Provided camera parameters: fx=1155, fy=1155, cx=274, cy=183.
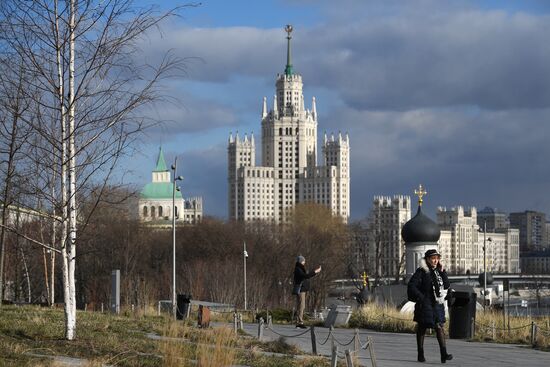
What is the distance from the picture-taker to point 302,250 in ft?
382

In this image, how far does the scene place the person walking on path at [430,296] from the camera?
18.2m

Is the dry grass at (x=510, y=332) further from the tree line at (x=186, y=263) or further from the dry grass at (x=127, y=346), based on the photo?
the tree line at (x=186, y=263)

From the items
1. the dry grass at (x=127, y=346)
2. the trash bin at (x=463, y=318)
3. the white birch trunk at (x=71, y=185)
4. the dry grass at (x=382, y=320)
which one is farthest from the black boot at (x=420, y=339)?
A: the dry grass at (x=382, y=320)

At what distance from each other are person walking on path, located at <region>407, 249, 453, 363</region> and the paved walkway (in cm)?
72

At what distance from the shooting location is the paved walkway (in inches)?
753

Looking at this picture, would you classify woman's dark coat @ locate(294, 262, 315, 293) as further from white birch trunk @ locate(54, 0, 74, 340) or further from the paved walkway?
white birch trunk @ locate(54, 0, 74, 340)

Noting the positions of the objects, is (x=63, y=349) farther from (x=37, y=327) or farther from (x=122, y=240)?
(x=122, y=240)

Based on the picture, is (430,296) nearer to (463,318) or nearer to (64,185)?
(64,185)

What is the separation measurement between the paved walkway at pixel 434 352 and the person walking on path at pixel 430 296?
72 centimetres

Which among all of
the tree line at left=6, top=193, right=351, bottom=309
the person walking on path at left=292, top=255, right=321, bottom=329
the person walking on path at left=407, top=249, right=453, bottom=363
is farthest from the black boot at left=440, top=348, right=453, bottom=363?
the tree line at left=6, top=193, right=351, bottom=309

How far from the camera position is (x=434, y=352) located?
21.3 meters

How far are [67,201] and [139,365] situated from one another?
12.3 feet

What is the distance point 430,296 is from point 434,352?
336 centimetres

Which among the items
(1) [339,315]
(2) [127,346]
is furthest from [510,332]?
(2) [127,346]
